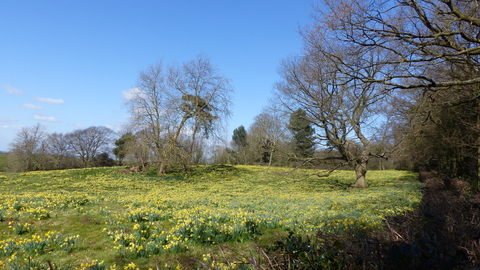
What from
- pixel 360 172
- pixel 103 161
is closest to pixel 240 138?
pixel 103 161

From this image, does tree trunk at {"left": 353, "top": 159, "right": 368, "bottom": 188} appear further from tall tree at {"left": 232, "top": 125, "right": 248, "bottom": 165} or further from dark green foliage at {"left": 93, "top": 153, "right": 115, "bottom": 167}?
dark green foliage at {"left": 93, "top": 153, "right": 115, "bottom": 167}

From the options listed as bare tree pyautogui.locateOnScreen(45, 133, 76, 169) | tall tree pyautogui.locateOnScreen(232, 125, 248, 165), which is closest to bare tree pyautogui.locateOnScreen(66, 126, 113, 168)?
bare tree pyautogui.locateOnScreen(45, 133, 76, 169)

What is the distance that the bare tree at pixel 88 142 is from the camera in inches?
1957

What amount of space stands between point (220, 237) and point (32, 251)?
3005 millimetres

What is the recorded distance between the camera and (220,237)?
5062 mm

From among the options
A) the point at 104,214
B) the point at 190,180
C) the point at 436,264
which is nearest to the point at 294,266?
the point at 436,264

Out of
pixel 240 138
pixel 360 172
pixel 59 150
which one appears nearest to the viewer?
pixel 360 172

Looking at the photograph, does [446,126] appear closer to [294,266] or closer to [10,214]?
[294,266]

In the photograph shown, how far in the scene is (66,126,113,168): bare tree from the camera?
49.7m

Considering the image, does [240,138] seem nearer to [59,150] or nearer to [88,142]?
[88,142]

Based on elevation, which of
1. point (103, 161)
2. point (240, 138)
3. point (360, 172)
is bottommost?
point (360, 172)

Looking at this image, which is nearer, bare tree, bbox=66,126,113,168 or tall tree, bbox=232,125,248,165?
bare tree, bbox=66,126,113,168

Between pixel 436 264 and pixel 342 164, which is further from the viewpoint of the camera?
pixel 342 164

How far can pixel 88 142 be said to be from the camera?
5091cm
